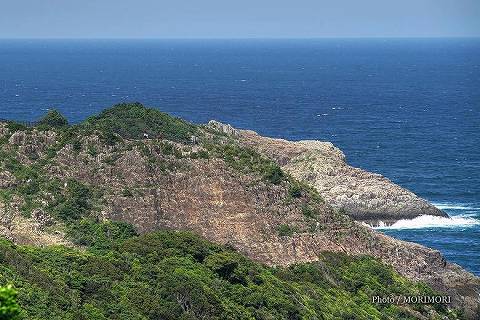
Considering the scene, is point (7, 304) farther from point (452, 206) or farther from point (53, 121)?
point (452, 206)

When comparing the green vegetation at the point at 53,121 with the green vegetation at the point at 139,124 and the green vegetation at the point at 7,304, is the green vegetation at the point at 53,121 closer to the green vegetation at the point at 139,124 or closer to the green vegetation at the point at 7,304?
the green vegetation at the point at 139,124

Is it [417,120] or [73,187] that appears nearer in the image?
[73,187]

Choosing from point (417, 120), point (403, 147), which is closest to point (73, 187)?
point (403, 147)

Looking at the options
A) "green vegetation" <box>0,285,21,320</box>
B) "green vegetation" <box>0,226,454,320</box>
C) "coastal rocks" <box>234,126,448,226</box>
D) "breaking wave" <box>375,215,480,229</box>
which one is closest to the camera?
"green vegetation" <box>0,285,21,320</box>

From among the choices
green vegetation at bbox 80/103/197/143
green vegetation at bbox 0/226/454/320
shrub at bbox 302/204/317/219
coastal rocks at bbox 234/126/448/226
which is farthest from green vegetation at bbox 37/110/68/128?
coastal rocks at bbox 234/126/448/226

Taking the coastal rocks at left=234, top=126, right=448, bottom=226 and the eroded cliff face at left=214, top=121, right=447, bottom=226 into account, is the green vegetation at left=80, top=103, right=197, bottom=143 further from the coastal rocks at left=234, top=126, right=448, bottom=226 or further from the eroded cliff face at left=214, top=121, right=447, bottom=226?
the coastal rocks at left=234, top=126, right=448, bottom=226

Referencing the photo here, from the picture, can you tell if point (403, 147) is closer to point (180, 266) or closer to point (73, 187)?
point (73, 187)
